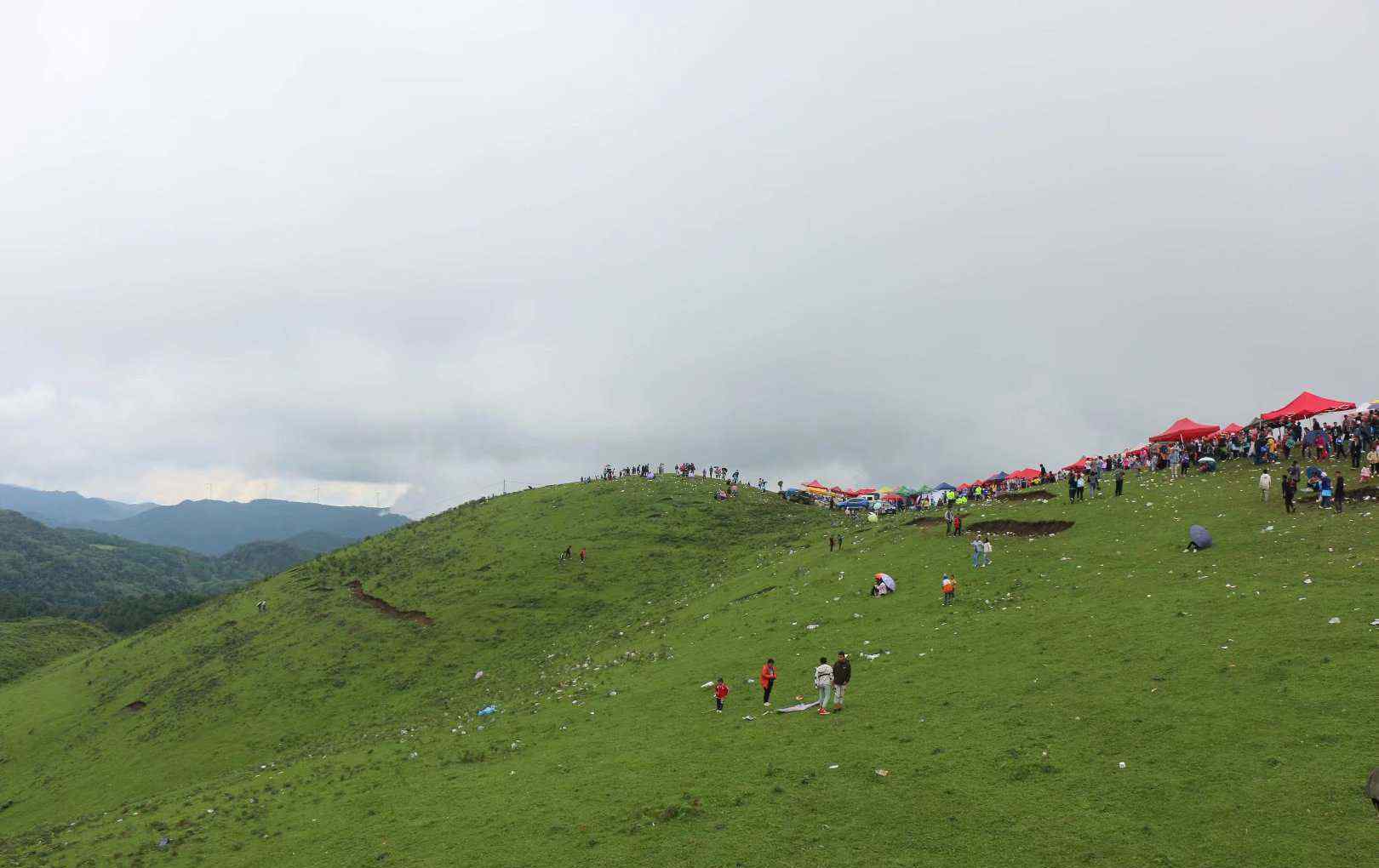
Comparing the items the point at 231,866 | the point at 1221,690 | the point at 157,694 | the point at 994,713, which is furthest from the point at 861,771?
the point at 157,694

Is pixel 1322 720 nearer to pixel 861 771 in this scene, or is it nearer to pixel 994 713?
pixel 994 713

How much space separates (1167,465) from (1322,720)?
47604mm

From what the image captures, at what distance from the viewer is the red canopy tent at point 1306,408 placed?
167ft

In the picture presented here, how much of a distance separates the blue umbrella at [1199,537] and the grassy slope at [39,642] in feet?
430

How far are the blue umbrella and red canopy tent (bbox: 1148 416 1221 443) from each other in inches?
1156

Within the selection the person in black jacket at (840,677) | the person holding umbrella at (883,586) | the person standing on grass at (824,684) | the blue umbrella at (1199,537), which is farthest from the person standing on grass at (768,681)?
the blue umbrella at (1199,537)

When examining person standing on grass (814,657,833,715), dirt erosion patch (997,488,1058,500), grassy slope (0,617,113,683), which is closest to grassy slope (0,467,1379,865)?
person standing on grass (814,657,833,715)

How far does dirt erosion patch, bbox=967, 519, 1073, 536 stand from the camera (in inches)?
1837

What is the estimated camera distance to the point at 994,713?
77.7 feet

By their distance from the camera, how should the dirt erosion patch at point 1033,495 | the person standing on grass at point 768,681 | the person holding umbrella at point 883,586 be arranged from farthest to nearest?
the dirt erosion patch at point 1033,495 < the person holding umbrella at point 883,586 < the person standing on grass at point 768,681

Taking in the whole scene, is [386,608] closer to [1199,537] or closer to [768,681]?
[768,681]

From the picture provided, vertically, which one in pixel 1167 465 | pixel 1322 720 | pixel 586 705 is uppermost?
pixel 1167 465

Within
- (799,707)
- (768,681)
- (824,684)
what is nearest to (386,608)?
(768,681)

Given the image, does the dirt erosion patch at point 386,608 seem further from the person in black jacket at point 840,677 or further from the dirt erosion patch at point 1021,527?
the person in black jacket at point 840,677
